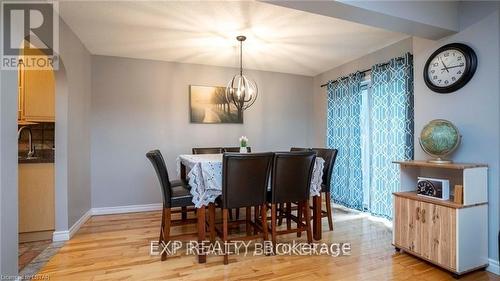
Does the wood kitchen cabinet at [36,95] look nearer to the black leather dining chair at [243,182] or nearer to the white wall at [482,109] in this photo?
the black leather dining chair at [243,182]

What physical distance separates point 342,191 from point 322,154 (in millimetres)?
1241

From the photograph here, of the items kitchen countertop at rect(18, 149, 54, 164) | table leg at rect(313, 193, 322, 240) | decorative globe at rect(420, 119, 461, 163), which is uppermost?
Answer: decorative globe at rect(420, 119, 461, 163)

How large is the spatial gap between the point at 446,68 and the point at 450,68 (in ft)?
0.12

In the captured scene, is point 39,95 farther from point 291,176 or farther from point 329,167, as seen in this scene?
point 329,167

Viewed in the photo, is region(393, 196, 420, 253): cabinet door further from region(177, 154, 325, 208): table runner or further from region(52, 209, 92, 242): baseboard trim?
region(52, 209, 92, 242): baseboard trim

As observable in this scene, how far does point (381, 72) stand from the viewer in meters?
3.37

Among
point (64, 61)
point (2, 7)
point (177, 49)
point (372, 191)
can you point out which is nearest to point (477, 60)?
point (372, 191)

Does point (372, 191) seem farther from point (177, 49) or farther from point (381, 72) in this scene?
point (177, 49)

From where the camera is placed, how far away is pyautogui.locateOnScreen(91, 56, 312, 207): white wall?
377 cm

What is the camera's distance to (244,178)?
7.43ft

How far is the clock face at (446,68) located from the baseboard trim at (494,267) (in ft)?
5.03

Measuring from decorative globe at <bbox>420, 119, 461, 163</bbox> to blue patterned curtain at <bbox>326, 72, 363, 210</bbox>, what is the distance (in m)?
1.56

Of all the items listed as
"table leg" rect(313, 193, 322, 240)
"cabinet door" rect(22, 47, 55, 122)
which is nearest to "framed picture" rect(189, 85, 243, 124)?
"cabinet door" rect(22, 47, 55, 122)

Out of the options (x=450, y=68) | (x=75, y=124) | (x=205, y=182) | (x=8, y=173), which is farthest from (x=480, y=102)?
(x=75, y=124)
